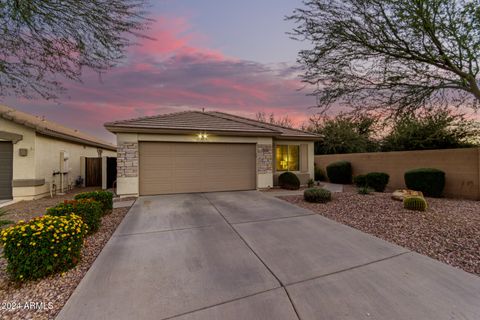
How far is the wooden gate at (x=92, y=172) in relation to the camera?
1209 centimetres

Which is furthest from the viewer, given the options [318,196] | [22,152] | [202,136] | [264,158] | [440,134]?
[440,134]

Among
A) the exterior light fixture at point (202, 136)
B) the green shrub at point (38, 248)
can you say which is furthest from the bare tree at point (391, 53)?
the green shrub at point (38, 248)

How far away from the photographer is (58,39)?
4.63 metres

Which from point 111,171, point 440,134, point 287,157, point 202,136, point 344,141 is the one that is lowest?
point 111,171

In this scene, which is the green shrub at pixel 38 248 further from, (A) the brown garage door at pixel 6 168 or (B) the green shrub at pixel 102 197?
(A) the brown garage door at pixel 6 168

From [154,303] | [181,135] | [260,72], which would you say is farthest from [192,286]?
[260,72]

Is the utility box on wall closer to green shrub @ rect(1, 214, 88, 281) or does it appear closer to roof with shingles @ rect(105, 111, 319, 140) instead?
roof with shingles @ rect(105, 111, 319, 140)

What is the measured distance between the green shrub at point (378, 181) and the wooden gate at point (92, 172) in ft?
49.8

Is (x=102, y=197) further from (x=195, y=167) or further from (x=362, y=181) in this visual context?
(x=362, y=181)

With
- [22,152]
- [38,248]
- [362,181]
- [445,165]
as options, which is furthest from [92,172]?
[445,165]

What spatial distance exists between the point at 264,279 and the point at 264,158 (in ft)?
24.7

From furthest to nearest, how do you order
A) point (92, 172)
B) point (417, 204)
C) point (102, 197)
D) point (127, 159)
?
point (92, 172) → point (127, 159) → point (417, 204) → point (102, 197)

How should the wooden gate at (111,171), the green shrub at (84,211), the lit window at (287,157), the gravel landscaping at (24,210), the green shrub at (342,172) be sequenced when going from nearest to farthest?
the green shrub at (84,211), the gravel landscaping at (24,210), the wooden gate at (111,171), the lit window at (287,157), the green shrub at (342,172)

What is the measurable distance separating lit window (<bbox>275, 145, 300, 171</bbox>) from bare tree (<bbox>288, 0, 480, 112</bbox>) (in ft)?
15.0
